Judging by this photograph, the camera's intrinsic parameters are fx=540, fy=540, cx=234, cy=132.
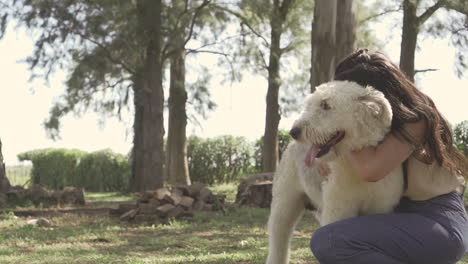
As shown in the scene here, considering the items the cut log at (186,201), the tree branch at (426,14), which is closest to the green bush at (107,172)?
the cut log at (186,201)

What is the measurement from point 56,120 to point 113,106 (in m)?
1.75

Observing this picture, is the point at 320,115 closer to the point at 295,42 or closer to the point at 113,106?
the point at 113,106

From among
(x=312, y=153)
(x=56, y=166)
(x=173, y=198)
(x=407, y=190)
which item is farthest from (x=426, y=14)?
(x=56, y=166)

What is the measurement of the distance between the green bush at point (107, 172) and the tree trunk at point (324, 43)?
39.5ft

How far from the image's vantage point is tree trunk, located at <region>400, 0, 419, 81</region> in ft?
42.8

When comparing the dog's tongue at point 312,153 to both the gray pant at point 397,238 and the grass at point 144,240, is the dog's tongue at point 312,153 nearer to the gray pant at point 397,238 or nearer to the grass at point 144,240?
the gray pant at point 397,238

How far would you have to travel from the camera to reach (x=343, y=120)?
2668 millimetres

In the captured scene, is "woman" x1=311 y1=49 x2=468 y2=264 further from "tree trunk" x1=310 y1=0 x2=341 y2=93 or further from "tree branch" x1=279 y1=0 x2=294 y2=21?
"tree branch" x1=279 y1=0 x2=294 y2=21

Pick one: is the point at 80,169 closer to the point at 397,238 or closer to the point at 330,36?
the point at 330,36

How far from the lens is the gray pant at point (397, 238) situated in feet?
9.21

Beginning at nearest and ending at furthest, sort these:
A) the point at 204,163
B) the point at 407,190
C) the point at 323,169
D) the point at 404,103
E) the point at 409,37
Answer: the point at 404,103 → the point at 407,190 → the point at 323,169 → the point at 409,37 → the point at 204,163

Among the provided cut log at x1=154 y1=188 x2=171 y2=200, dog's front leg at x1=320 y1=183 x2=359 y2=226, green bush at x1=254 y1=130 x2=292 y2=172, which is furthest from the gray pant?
green bush at x1=254 y1=130 x2=292 y2=172

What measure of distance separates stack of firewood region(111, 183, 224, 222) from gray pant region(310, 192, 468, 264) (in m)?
5.69

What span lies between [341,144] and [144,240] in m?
4.27
